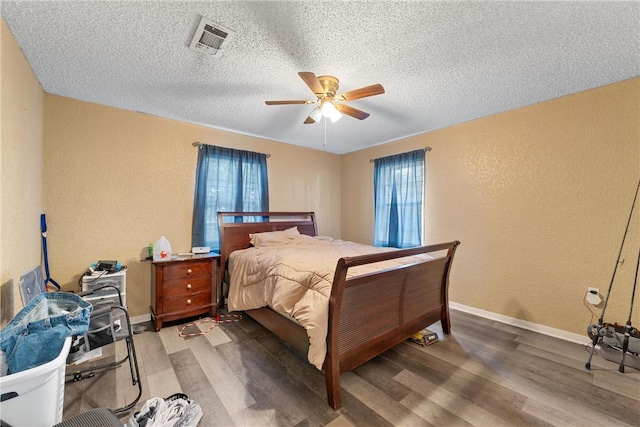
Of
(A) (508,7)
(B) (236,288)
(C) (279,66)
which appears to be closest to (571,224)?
(A) (508,7)

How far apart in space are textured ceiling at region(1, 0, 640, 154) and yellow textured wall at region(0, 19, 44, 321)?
0.61ft

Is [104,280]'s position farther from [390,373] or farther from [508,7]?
[508,7]

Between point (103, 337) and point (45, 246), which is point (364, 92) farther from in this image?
point (45, 246)

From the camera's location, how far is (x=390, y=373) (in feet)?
6.60

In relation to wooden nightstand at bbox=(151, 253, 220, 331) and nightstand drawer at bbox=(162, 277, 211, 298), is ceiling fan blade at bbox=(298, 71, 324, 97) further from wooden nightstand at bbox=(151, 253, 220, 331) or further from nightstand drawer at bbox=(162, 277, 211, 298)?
nightstand drawer at bbox=(162, 277, 211, 298)

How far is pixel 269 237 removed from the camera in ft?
11.4

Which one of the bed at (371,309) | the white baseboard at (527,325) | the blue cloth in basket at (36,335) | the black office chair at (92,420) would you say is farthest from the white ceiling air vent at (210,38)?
the white baseboard at (527,325)

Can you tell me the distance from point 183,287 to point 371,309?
2139 mm

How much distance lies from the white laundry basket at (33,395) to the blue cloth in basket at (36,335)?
2.3 inches

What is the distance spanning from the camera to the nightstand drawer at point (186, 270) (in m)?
2.79

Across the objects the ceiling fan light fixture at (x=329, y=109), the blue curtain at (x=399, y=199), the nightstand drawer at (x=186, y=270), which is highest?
the ceiling fan light fixture at (x=329, y=109)

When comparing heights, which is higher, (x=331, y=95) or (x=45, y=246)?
(x=331, y=95)

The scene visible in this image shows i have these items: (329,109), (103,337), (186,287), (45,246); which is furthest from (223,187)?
(103,337)

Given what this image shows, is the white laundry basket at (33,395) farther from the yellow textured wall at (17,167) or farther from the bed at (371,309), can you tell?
the bed at (371,309)
